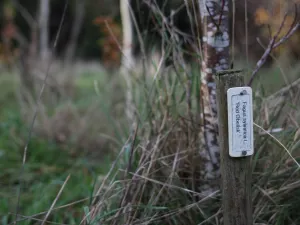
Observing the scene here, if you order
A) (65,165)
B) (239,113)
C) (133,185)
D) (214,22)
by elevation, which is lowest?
(65,165)

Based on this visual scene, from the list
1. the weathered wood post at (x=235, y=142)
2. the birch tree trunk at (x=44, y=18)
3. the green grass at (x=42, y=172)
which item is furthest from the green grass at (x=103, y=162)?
the birch tree trunk at (x=44, y=18)

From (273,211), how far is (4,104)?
519 centimetres

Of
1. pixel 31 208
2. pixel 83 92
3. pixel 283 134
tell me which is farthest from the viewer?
pixel 83 92

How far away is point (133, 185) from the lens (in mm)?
1938

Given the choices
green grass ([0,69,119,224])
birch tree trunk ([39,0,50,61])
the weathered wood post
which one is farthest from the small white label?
birch tree trunk ([39,0,50,61])

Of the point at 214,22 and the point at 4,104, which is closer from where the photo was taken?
the point at 214,22

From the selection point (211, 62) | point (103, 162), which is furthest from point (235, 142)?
point (103, 162)

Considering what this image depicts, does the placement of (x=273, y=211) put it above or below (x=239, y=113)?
below

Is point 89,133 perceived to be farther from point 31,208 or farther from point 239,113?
point 239,113

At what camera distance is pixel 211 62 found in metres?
1.90

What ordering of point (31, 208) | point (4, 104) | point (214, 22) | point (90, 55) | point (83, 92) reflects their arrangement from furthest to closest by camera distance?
point (90, 55) < point (83, 92) < point (4, 104) < point (31, 208) < point (214, 22)

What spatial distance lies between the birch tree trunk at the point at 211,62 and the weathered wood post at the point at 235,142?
469 millimetres

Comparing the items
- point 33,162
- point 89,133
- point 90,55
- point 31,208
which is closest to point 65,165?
point 33,162

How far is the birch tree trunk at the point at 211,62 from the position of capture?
1854 mm
